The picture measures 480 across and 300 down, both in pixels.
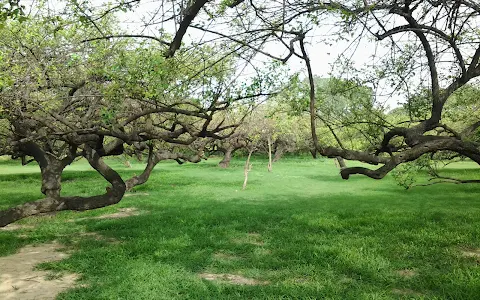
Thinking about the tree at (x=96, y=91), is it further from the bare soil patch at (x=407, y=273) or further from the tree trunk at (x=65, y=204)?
the bare soil patch at (x=407, y=273)

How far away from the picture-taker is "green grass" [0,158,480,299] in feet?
25.0

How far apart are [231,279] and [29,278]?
4.12 meters

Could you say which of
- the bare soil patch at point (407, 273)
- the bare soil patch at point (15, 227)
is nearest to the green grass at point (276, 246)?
the bare soil patch at point (407, 273)

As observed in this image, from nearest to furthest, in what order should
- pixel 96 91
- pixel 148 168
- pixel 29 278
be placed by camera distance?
pixel 29 278
pixel 96 91
pixel 148 168

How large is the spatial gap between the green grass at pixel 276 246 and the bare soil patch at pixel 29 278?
0.37 meters

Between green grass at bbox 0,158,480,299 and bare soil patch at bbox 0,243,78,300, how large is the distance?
1.23ft

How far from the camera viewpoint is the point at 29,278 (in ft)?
27.7

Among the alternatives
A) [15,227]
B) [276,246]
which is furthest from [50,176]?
[276,246]

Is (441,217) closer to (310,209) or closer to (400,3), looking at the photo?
(310,209)

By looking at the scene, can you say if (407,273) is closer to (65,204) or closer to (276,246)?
(276,246)

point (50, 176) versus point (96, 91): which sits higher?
point (96, 91)

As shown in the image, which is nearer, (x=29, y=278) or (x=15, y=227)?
(x=29, y=278)

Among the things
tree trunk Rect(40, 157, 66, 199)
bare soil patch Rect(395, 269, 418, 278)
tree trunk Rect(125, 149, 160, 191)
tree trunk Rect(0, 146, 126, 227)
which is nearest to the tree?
tree trunk Rect(0, 146, 126, 227)

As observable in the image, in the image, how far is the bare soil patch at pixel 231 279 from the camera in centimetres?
811
